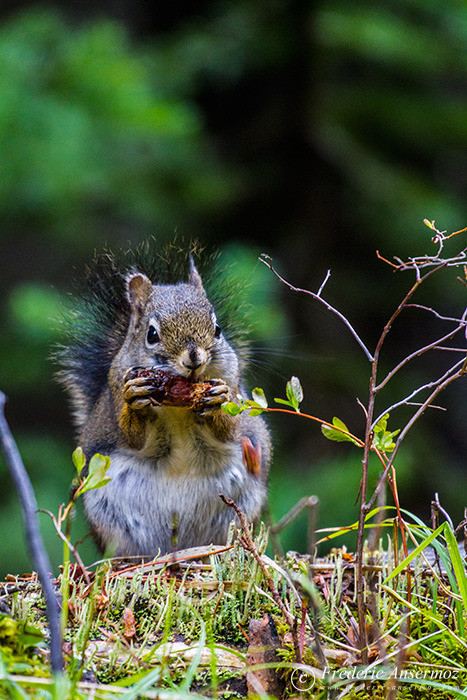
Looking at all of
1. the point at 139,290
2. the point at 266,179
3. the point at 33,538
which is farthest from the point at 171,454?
the point at 266,179

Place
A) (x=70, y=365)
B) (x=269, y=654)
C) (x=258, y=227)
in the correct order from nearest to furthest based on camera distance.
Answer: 1. (x=269, y=654)
2. (x=70, y=365)
3. (x=258, y=227)

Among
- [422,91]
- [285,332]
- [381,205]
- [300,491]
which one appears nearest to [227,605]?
[300,491]

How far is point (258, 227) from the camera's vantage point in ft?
19.1

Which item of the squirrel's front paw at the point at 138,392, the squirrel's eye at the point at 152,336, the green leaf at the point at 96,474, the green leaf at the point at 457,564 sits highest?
the green leaf at the point at 96,474

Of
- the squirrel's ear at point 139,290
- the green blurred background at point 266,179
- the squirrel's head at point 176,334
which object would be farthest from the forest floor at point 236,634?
the green blurred background at point 266,179

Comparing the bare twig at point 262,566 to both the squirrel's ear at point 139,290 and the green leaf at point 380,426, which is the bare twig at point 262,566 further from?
the squirrel's ear at point 139,290

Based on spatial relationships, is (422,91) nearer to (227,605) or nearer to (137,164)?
(137,164)

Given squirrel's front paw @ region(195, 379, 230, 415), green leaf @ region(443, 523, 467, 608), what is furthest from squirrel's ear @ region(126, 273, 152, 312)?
green leaf @ region(443, 523, 467, 608)

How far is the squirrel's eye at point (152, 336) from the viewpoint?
2.35 metres

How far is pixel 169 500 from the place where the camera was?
7.67 ft

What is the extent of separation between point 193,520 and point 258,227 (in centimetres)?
375

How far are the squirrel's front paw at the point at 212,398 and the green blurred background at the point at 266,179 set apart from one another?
1365 mm

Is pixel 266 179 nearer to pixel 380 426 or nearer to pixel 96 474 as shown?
pixel 380 426

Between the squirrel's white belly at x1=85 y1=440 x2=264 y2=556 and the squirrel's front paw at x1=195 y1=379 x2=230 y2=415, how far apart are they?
19 cm
